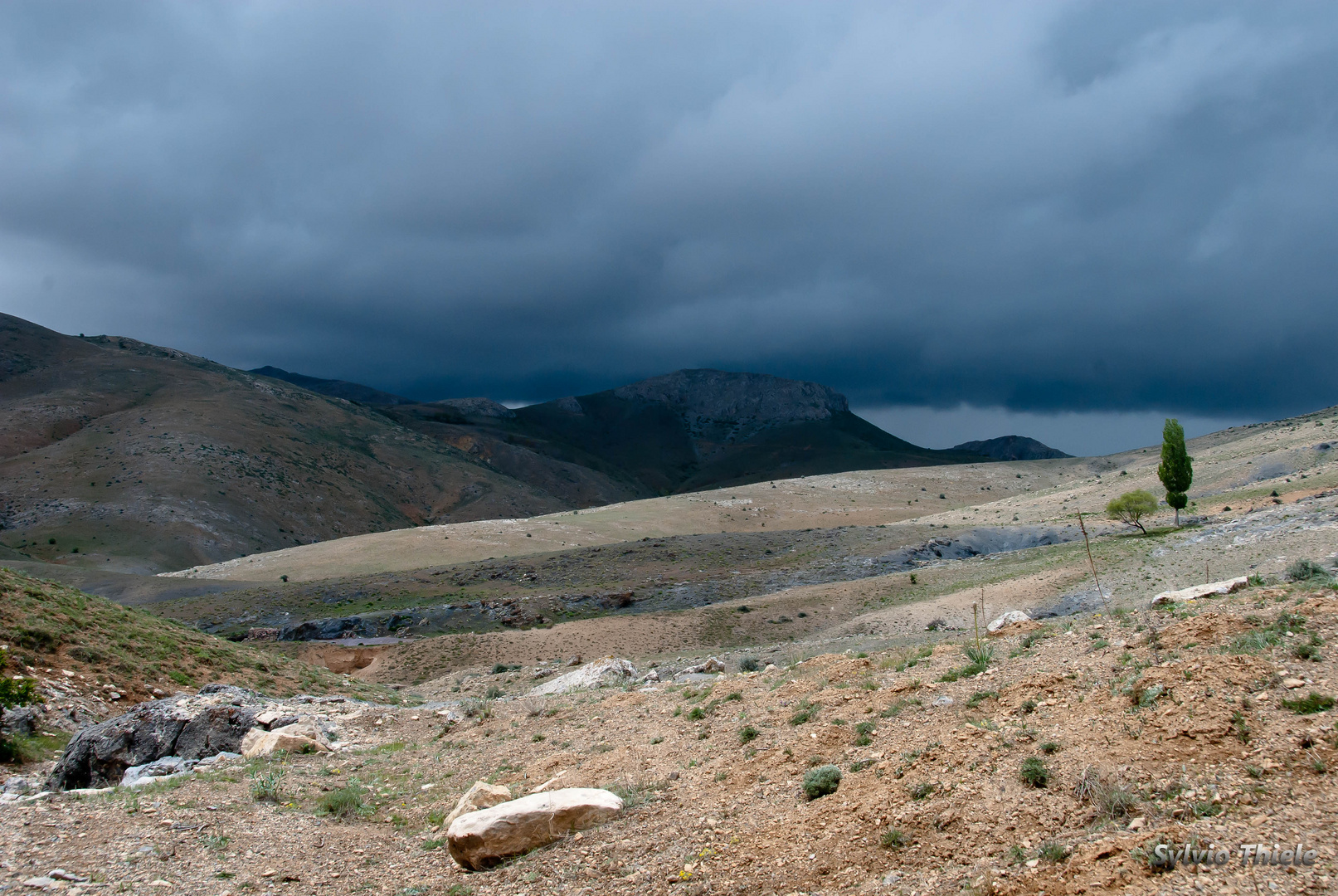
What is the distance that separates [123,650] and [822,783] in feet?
66.3

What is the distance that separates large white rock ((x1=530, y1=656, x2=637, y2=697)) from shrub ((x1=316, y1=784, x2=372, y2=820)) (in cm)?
1001

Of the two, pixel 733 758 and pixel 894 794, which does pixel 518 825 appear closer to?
pixel 733 758

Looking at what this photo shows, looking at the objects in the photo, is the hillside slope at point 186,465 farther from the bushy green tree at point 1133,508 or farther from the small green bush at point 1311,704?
the small green bush at point 1311,704

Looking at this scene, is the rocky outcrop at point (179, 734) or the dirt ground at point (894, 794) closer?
the dirt ground at point (894, 794)

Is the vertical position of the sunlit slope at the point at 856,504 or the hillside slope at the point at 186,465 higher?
the hillside slope at the point at 186,465

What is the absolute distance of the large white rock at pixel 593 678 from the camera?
71.7ft

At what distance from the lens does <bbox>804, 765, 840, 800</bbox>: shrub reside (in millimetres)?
8195

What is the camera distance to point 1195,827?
18.4ft

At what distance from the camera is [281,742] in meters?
14.6

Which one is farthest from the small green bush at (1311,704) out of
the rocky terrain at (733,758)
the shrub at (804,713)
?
the shrub at (804,713)

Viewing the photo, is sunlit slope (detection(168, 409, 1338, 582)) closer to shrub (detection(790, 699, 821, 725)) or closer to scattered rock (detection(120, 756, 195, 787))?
shrub (detection(790, 699, 821, 725))

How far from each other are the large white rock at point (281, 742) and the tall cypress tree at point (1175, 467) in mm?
47238

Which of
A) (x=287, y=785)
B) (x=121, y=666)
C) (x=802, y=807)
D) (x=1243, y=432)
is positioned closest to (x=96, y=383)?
(x=121, y=666)

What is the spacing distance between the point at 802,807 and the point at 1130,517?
44179mm
